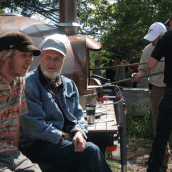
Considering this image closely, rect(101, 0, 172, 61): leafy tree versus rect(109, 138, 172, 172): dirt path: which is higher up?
rect(101, 0, 172, 61): leafy tree

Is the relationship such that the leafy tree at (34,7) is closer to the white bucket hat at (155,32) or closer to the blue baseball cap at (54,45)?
the white bucket hat at (155,32)

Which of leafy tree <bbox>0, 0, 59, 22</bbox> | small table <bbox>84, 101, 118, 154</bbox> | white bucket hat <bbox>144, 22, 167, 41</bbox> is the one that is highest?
leafy tree <bbox>0, 0, 59, 22</bbox>

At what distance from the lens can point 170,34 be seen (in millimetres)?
3311

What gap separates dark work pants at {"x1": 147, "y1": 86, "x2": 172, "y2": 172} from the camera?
3246 mm

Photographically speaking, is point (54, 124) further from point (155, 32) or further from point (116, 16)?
point (116, 16)

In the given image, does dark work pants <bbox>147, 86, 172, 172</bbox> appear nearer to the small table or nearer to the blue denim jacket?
the small table

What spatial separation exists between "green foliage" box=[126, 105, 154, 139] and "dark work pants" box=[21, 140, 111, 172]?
4.03 m

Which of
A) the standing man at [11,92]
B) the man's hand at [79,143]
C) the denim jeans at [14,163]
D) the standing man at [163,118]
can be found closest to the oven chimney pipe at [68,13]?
the standing man at [163,118]

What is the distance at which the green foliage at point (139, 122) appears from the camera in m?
6.50

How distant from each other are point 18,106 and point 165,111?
5.95 feet

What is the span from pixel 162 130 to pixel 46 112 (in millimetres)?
1466

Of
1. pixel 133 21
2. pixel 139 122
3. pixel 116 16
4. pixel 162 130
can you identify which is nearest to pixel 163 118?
pixel 162 130

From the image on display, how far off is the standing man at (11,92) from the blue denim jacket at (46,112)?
0.99 feet

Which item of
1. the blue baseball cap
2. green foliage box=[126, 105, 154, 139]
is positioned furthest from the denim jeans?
green foliage box=[126, 105, 154, 139]
